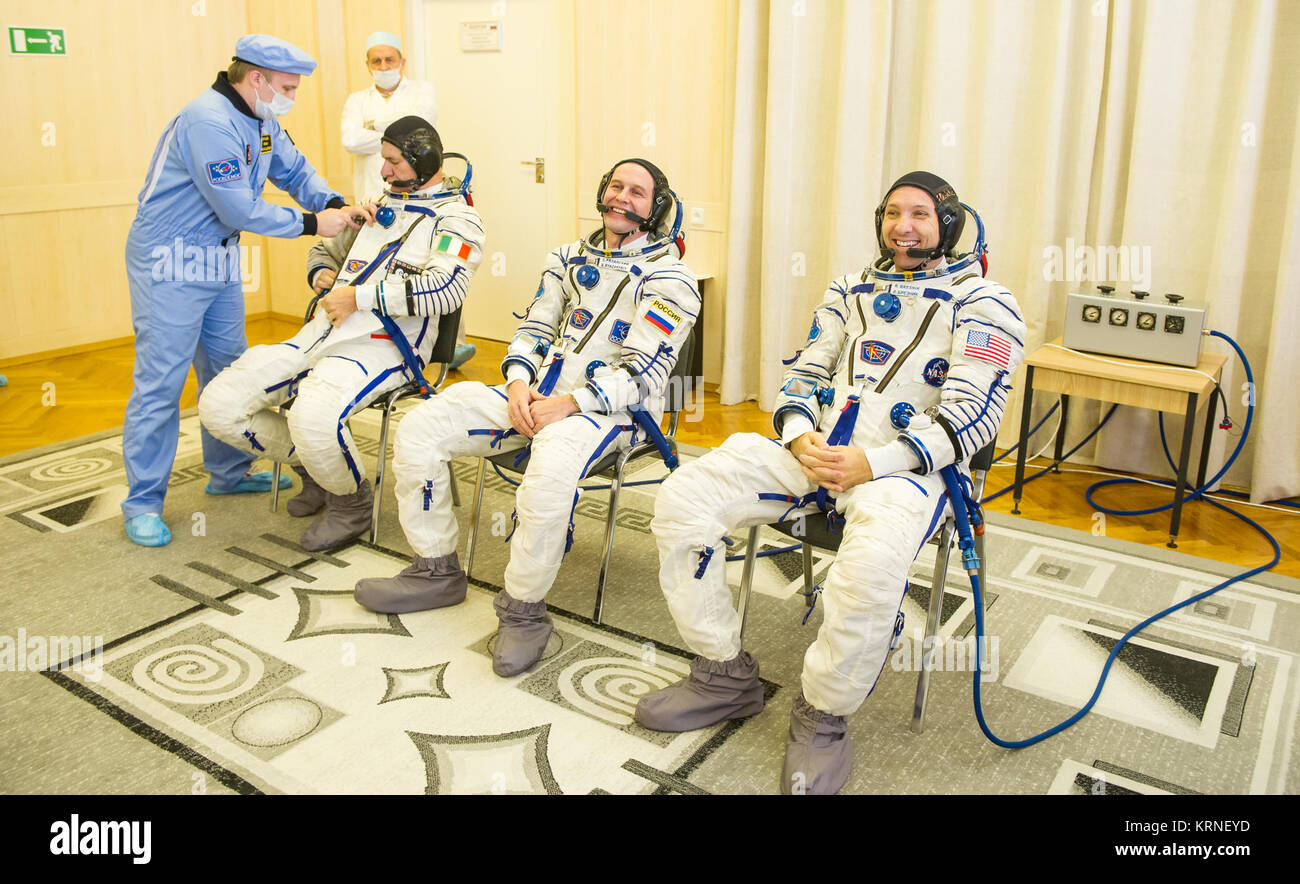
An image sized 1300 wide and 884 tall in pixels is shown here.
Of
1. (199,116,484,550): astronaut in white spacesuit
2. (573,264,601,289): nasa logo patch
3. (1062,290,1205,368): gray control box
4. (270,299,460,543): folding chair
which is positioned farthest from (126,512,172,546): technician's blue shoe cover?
(1062,290,1205,368): gray control box

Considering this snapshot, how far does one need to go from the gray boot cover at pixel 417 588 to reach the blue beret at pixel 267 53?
5.43 ft

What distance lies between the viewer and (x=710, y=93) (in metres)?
5.03

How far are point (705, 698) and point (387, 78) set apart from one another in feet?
13.6

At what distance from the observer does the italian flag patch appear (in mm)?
3428

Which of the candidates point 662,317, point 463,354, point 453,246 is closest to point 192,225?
point 453,246

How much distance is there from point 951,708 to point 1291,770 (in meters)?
0.74

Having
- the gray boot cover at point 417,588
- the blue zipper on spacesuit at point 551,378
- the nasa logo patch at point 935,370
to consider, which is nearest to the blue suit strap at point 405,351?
the blue zipper on spacesuit at point 551,378

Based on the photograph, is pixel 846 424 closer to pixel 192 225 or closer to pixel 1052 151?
Result: pixel 1052 151

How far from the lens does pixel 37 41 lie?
5.56 metres

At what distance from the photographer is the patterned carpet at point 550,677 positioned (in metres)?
2.34

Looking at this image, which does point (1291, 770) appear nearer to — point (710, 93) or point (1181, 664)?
point (1181, 664)

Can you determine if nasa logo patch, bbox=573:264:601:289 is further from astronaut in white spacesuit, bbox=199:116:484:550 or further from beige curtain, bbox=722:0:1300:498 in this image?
beige curtain, bbox=722:0:1300:498

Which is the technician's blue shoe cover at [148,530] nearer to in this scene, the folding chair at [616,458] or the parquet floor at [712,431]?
the folding chair at [616,458]

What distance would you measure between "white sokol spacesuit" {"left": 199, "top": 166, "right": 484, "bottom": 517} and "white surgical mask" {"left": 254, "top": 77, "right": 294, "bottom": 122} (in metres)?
0.46
